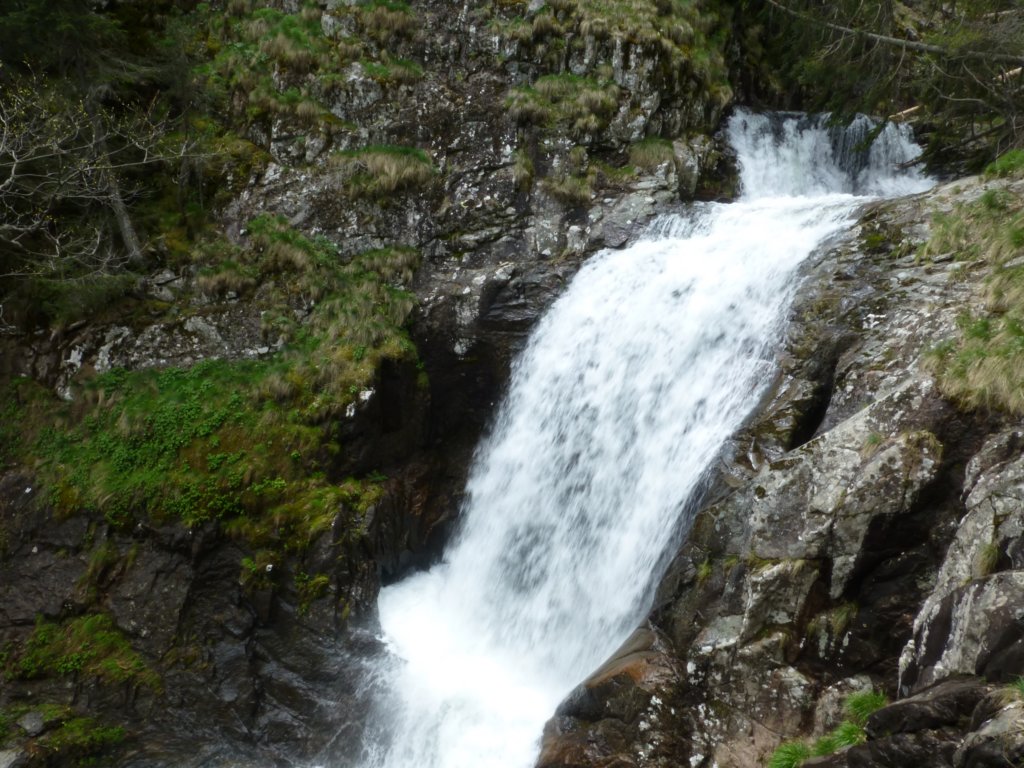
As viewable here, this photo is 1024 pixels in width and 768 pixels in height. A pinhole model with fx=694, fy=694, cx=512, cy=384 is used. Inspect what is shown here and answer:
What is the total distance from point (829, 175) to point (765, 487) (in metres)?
11.0

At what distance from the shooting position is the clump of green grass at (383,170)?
14609 millimetres

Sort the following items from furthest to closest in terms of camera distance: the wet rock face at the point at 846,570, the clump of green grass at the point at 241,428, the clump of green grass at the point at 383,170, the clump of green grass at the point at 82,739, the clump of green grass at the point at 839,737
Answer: the clump of green grass at the point at 383,170
the clump of green grass at the point at 241,428
the clump of green grass at the point at 82,739
the clump of green grass at the point at 839,737
the wet rock face at the point at 846,570

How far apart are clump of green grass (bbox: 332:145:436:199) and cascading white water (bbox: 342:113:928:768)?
174 inches

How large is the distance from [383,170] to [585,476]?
8.26 metres

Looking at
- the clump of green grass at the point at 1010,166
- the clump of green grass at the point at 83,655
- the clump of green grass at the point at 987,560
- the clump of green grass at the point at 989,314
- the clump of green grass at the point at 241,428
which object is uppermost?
the clump of green grass at the point at 1010,166

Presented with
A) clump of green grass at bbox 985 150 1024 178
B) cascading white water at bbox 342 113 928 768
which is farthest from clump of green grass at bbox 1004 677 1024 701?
clump of green grass at bbox 985 150 1024 178

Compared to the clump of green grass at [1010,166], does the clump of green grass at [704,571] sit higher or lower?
lower

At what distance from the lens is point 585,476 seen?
1023 cm

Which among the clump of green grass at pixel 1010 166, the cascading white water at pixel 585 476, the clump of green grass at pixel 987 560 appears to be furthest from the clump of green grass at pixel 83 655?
the clump of green grass at pixel 1010 166

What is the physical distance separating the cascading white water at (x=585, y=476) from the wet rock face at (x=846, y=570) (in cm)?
96

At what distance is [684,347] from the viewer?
10.3 meters

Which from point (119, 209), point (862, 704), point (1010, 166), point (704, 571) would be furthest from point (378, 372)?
point (1010, 166)

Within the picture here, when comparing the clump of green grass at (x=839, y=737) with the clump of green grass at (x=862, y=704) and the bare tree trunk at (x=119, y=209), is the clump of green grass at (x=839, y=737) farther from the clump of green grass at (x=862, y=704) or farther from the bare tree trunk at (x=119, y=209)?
the bare tree trunk at (x=119, y=209)

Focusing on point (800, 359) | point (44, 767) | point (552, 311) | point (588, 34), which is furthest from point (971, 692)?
point (588, 34)
